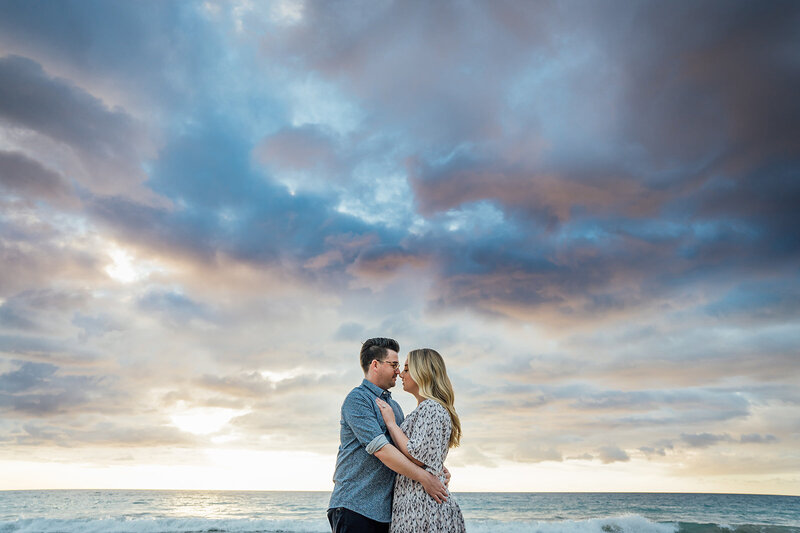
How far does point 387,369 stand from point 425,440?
656mm

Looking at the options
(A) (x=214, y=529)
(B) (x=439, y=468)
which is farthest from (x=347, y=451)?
(A) (x=214, y=529)

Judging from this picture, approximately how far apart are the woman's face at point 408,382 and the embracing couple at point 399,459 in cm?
1

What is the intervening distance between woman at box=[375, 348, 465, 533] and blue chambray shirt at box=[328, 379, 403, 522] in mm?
82

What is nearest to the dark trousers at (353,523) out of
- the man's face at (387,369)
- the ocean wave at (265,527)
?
the man's face at (387,369)

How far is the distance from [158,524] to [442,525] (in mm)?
24533

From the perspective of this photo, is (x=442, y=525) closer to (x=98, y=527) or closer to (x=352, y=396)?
(x=352, y=396)

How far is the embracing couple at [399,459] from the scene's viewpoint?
383 cm

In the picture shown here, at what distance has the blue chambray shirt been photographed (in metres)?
3.89

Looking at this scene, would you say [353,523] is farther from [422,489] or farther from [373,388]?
[373,388]

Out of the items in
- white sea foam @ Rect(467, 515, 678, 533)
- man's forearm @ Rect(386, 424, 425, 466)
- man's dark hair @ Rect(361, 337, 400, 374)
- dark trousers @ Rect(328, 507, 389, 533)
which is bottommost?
white sea foam @ Rect(467, 515, 678, 533)

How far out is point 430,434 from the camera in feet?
12.7

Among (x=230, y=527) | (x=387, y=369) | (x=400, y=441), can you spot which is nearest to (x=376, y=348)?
(x=387, y=369)

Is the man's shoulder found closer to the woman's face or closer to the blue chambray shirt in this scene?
the blue chambray shirt

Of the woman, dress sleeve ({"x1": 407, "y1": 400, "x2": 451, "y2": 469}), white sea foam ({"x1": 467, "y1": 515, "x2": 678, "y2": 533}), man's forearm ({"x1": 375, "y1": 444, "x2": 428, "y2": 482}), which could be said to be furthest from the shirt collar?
white sea foam ({"x1": 467, "y1": 515, "x2": 678, "y2": 533})
